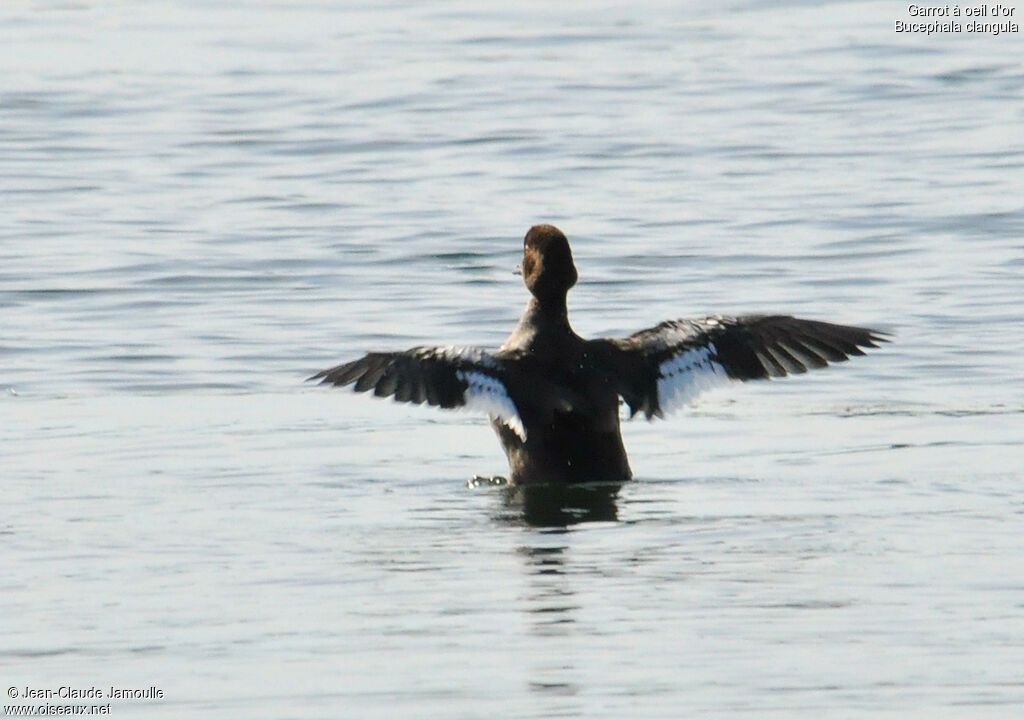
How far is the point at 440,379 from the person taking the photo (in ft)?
28.4

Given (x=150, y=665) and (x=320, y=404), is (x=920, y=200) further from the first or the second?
(x=150, y=665)

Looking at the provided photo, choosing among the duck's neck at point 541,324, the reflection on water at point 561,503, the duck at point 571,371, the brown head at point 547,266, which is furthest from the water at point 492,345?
the brown head at point 547,266

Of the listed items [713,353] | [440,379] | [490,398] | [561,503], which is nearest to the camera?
[561,503]

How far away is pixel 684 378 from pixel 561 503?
82 centimetres

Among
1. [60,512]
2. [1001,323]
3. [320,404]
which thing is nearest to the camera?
[60,512]

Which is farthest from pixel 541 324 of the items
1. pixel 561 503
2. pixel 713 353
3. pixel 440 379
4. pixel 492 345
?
pixel 492 345

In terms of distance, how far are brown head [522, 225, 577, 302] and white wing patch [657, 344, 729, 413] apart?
0.52m

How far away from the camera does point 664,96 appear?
21.0 meters

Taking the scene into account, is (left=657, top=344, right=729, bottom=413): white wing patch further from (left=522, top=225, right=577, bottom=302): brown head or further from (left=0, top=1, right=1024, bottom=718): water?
(left=522, top=225, right=577, bottom=302): brown head

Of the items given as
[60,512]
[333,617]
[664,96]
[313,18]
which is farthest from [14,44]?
[333,617]

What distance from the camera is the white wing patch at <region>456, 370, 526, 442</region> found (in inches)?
335

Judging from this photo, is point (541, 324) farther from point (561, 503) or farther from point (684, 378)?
point (561, 503)

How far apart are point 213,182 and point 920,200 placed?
5.38 m

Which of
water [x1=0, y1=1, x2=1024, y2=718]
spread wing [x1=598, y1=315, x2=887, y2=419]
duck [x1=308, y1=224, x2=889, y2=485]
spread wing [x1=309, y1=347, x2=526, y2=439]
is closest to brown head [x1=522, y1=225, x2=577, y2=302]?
duck [x1=308, y1=224, x2=889, y2=485]
